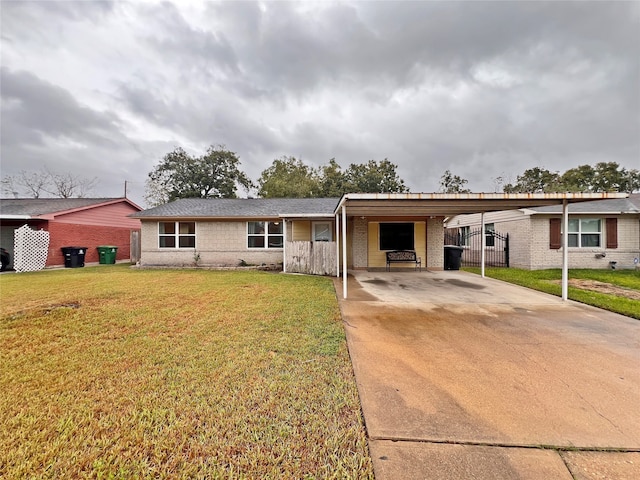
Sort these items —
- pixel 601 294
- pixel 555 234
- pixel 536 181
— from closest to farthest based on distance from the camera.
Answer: pixel 601 294, pixel 555 234, pixel 536 181

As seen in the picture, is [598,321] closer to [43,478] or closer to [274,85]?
[43,478]

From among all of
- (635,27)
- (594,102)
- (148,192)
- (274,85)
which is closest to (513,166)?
(594,102)

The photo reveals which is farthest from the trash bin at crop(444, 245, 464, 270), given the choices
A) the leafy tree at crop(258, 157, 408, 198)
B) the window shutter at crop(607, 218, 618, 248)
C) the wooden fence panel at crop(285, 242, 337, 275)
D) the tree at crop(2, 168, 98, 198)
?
the tree at crop(2, 168, 98, 198)

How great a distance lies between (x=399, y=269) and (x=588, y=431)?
995 cm

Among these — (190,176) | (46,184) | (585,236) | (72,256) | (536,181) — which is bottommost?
(72,256)

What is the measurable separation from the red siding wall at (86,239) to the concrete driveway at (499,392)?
16077mm

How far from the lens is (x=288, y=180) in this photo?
34.6 metres

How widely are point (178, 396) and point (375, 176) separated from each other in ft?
106

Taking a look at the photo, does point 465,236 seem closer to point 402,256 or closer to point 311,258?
point 402,256

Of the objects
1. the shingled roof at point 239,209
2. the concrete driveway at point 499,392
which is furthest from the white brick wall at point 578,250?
the shingled roof at point 239,209

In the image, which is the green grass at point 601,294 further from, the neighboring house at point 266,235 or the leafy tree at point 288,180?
the leafy tree at point 288,180

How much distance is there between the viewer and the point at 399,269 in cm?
1185

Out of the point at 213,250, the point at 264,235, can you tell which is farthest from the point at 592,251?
the point at 213,250

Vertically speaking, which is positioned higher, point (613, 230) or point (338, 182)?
point (338, 182)
